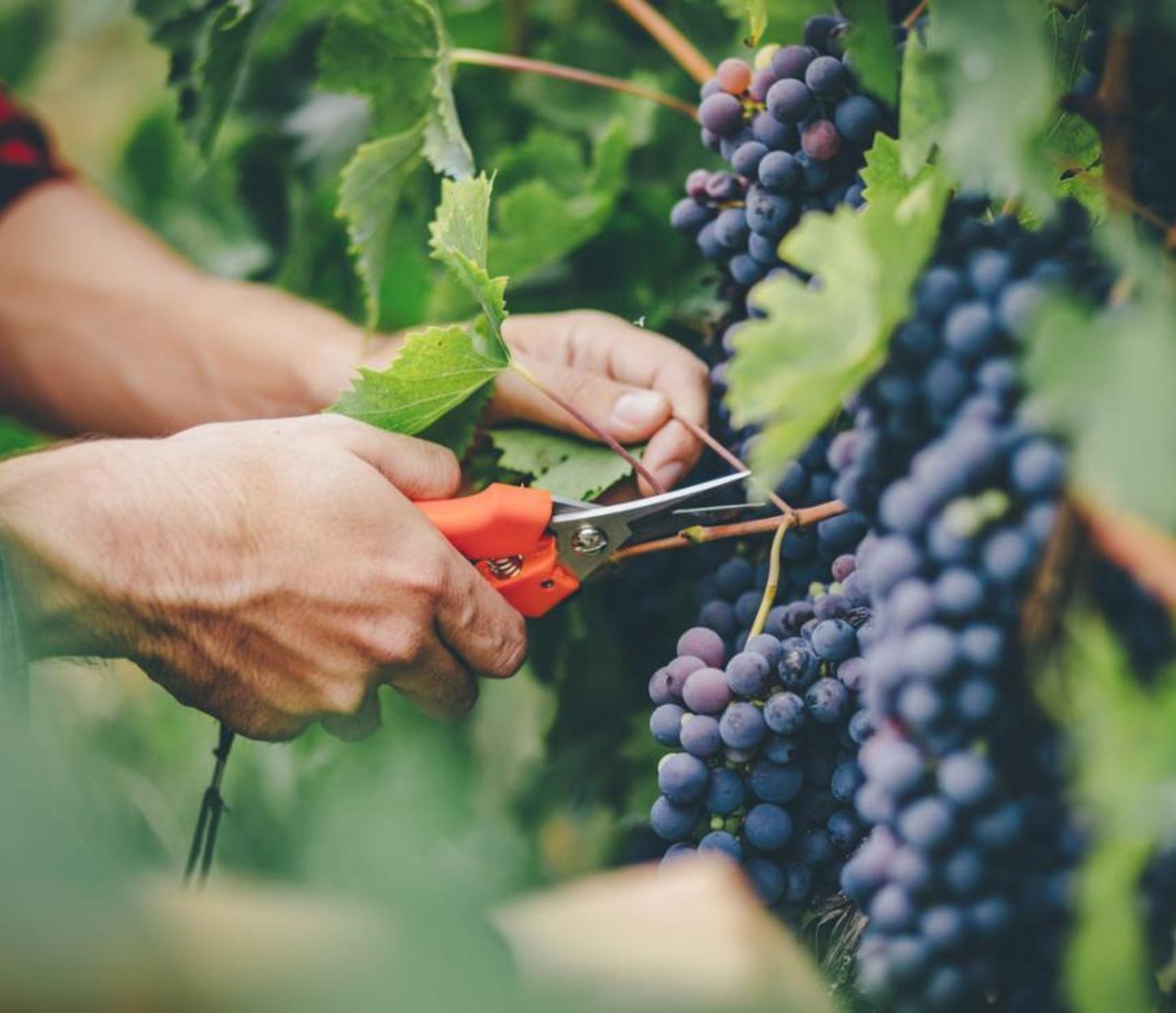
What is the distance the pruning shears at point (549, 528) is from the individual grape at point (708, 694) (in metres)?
0.17

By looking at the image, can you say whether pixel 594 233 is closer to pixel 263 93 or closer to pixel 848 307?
pixel 263 93

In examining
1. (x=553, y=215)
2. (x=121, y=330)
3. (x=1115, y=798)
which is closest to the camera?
(x=1115, y=798)

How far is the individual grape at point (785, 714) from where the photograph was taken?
2.58 feet

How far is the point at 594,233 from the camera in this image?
1294 millimetres

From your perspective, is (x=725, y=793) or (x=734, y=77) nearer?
(x=725, y=793)

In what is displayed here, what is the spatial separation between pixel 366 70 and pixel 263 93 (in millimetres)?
538

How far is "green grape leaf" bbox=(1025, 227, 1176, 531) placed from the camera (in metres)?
0.49

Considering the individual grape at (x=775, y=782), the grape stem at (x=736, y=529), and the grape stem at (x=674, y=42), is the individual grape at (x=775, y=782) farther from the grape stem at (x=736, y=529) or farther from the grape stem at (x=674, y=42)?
the grape stem at (x=674, y=42)

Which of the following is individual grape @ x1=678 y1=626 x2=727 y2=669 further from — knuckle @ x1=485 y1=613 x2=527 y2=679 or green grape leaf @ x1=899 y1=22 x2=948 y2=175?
green grape leaf @ x1=899 y1=22 x2=948 y2=175

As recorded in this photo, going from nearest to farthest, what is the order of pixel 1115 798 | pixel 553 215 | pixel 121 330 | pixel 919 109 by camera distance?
pixel 1115 798 < pixel 919 109 < pixel 553 215 < pixel 121 330

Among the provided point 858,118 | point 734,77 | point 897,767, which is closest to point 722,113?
point 734,77

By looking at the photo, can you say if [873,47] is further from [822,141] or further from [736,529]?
[736,529]

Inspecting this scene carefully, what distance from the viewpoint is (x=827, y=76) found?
2.72 ft

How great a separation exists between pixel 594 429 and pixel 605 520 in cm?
8
